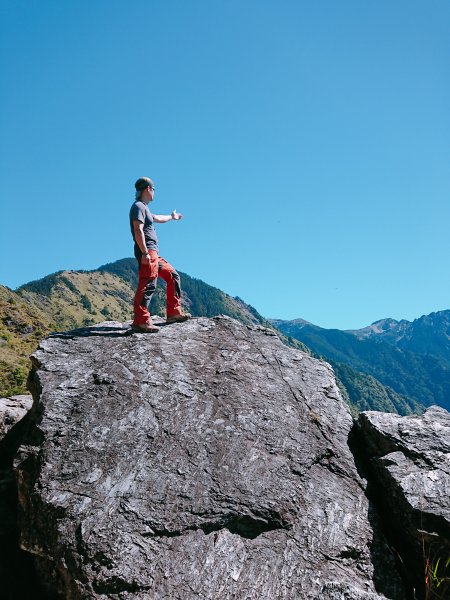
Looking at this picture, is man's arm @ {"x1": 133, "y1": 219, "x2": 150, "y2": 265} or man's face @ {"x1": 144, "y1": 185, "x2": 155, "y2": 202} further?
man's face @ {"x1": 144, "y1": 185, "x2": 155, "y2": 202}

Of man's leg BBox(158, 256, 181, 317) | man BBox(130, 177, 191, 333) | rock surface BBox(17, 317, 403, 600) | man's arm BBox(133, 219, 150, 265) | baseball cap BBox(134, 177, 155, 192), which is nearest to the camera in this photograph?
rock surface BBox(17, 317, 403, 600)

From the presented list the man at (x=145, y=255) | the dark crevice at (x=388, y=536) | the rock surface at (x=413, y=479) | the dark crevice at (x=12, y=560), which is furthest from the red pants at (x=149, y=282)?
the dark crevice at (x=388, y=536)

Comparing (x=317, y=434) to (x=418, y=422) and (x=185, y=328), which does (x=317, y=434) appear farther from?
(x=185, y=328)

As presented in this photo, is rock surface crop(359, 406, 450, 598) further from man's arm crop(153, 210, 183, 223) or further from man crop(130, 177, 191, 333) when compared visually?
man's arm crop(153, 210, 183, 223)

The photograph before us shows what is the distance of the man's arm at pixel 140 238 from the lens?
43.1ft

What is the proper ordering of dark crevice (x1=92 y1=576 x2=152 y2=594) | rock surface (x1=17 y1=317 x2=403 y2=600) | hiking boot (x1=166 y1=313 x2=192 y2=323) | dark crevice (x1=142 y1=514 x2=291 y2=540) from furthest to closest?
hiking boot (x1=166 y1=313 x2=192 y2=323), dark crevice (x1=142 y1=514 x2=291 y2=540), rock surface (x1=17 y1=317 x2=403 y2=600), dark crevice (x1=92 y1=576 x2=152 y2=594)

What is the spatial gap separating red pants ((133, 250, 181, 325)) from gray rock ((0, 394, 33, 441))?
4658 mm

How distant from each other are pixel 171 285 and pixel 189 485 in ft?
24.9

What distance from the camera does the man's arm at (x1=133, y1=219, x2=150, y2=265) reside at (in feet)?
43.1

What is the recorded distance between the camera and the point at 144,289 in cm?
1349

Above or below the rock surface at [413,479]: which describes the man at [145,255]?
above

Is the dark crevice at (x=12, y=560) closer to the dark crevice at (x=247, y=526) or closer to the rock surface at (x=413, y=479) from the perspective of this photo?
the dark crevice at (x=247, y=526)

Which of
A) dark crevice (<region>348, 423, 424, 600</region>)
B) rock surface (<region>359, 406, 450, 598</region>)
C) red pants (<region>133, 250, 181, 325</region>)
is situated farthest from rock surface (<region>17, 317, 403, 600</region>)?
red pants (<region>133, 250, 181, 325</region>)

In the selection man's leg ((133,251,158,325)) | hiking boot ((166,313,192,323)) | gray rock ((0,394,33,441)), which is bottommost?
gray rock ((0,394,33,441))
